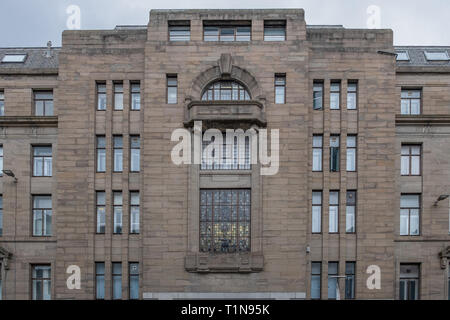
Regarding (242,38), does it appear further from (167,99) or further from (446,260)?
(446,260)

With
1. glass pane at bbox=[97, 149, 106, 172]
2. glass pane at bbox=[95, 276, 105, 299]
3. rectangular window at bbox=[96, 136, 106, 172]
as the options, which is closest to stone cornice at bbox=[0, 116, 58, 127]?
rectangular window at bbox=[96, 136, 106, 172]

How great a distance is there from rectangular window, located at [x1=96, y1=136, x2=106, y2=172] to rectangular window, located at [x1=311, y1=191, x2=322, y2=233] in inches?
474

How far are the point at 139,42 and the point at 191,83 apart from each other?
4020 millimetres

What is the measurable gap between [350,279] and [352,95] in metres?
10.3

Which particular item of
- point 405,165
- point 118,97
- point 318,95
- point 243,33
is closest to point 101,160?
point 118,97

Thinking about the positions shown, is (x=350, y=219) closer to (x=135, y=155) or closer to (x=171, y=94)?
(x=171, y=94)

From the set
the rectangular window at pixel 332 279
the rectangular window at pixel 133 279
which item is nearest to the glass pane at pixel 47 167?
the rectangular window at pixel 133 279

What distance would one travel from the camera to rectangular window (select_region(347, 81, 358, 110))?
3010 centimetres

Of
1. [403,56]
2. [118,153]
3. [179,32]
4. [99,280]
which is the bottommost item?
[99,280]

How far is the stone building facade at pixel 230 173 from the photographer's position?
28.6 metres

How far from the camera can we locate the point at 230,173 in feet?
95.7

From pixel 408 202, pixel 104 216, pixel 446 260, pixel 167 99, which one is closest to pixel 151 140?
pixel 167 99

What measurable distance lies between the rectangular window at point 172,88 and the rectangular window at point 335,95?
29.1ft

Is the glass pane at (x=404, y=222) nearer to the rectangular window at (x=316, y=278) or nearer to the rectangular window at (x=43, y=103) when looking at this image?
the rectangular window at (x=316, y=278)
